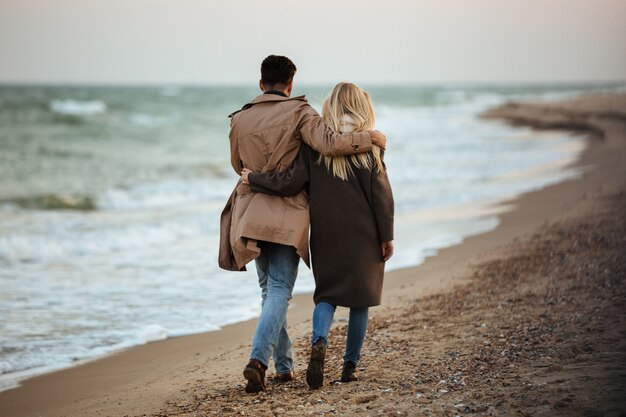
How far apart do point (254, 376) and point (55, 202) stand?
388 inches

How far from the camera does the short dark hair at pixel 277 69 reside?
3.90 m

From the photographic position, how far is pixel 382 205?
152 inches

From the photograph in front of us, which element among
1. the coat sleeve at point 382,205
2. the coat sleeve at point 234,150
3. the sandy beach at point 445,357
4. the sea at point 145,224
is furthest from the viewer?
the sea at point 145,224

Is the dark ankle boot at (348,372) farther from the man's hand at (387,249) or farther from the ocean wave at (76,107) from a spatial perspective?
the ocean wave at (76,107)

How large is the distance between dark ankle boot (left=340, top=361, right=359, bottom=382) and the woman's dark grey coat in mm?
338

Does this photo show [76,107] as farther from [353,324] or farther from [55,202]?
[353,324]

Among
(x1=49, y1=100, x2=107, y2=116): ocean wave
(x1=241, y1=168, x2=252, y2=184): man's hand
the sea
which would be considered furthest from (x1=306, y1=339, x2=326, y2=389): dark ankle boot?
(x1=49, y1=100, x2=107, y2=116): ocean wave

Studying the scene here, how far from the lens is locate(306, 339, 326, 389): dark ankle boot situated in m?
3.82

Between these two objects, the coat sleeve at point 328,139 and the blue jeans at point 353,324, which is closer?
the coat sleeve at point 328,139

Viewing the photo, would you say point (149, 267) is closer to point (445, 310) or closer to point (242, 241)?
point (445, 310)

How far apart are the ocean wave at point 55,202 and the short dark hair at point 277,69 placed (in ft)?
29.5

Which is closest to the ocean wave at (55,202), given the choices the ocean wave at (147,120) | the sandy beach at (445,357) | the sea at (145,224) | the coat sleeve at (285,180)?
the sea at (145,224)

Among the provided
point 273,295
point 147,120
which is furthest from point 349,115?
point 147,120

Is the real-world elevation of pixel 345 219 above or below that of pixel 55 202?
above
